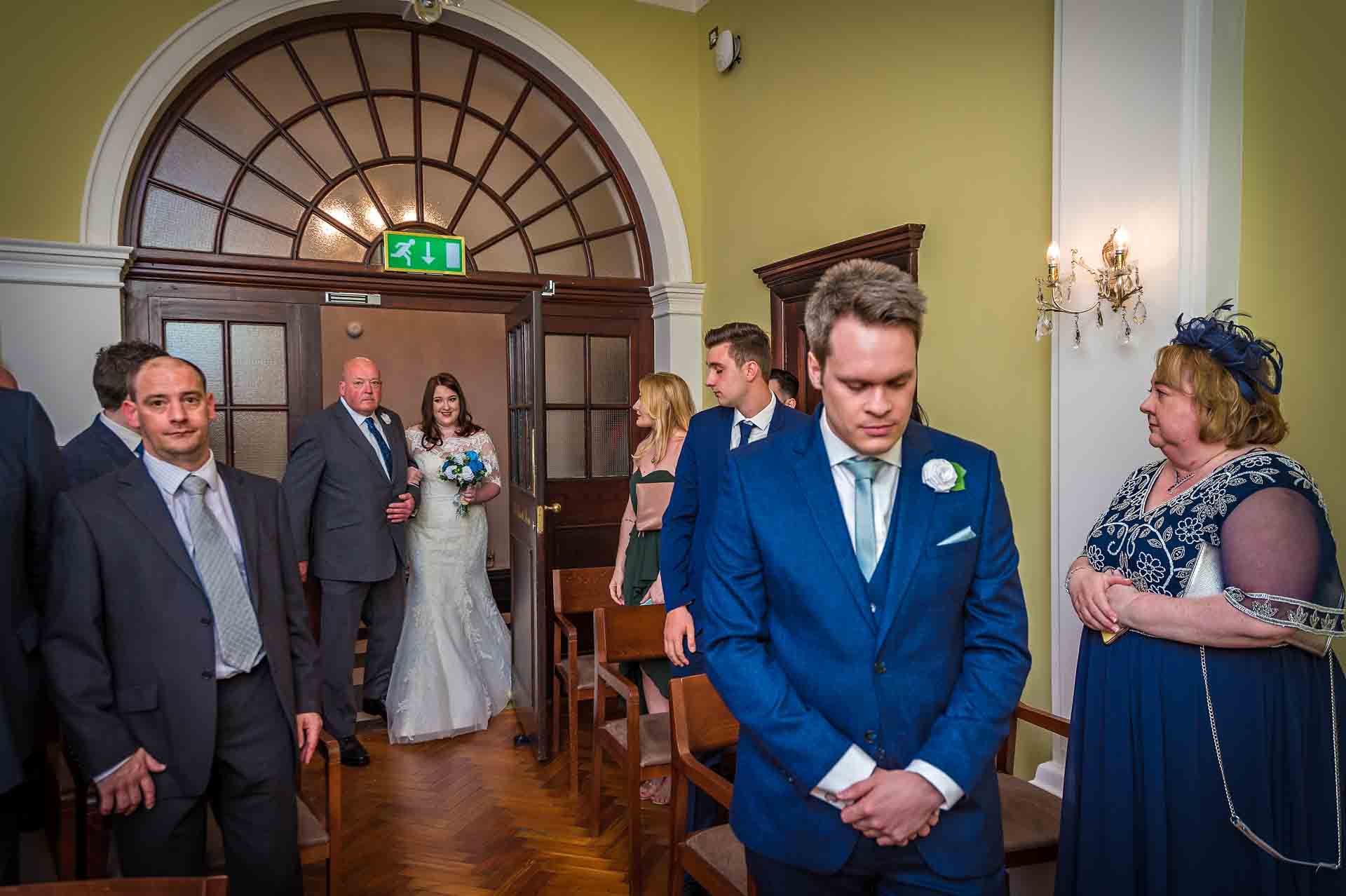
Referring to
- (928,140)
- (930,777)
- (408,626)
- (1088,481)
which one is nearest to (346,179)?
(408,626)

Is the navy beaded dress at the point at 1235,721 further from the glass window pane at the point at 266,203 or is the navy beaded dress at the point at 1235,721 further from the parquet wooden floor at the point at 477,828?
the glass window pane at the point at 266,203

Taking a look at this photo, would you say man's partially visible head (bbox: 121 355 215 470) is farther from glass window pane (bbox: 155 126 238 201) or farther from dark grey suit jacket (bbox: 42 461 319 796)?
glass window pane (bbox: 155 126 238 201)

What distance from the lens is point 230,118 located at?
4.76 meters

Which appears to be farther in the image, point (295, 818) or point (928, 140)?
point (928, 140)

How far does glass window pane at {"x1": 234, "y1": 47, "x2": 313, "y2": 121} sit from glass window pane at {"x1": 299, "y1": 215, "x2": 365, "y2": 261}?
625 mm

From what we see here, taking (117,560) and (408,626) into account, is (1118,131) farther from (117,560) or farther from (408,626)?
(408,626)

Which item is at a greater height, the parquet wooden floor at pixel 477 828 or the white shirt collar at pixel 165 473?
the white shirt collar at pixel 165 473

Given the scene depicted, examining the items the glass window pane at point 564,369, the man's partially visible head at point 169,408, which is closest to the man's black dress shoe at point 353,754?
the glass window pane at point 564,369

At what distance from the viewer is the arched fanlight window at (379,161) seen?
4.71 m

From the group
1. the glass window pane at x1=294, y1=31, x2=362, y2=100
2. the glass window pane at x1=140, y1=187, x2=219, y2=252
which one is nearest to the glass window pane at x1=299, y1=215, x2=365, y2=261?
the glass window pane at x1=140, y1=187, x2=219, y2=252

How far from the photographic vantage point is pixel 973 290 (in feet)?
11.6

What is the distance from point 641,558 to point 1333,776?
2.35 meters

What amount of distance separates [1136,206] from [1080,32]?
69cm

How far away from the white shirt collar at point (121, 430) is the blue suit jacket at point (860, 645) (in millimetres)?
2556
